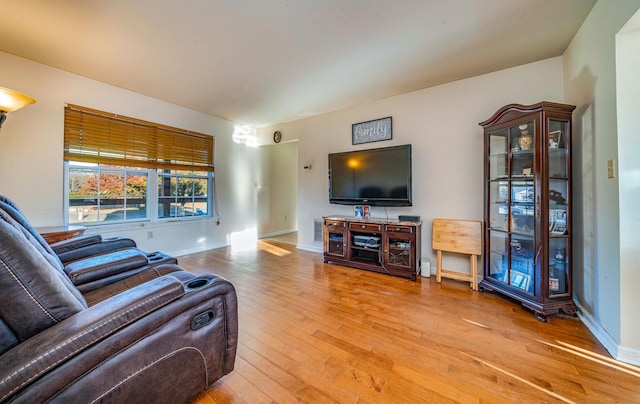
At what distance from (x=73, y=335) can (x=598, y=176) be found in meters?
3.23

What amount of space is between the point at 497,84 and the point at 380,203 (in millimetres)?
1976

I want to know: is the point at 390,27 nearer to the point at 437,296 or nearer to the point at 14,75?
the point at 437,296

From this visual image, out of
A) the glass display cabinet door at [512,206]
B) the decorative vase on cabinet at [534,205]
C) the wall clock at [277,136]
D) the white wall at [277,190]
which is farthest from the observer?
the white wall at [277,190]

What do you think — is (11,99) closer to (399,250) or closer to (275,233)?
(399,250)

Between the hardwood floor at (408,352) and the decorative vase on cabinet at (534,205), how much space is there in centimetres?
21

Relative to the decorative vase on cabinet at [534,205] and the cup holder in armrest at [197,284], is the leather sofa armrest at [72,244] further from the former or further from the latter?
the decorative vase on cabinet at [534,205]

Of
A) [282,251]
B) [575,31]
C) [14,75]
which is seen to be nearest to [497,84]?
[575,31]

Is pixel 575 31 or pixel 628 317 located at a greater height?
pixel 575 31

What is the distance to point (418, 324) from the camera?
2.03 m

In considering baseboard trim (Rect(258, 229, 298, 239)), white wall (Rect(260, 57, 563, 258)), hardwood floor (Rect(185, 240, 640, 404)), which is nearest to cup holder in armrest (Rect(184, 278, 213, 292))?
hardwood floor (Rect(185, 240, 640, 404))

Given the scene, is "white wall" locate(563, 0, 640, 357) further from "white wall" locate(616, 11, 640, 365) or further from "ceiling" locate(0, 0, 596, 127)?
"ceiling" locate(0, 0, 596, 127)

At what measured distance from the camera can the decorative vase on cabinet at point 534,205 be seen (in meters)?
2.13

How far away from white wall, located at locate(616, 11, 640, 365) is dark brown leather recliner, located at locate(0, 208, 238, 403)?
2562 millimetres

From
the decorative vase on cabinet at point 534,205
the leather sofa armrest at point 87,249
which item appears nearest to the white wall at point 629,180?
the decorative vase on cabinet at point 534,205
